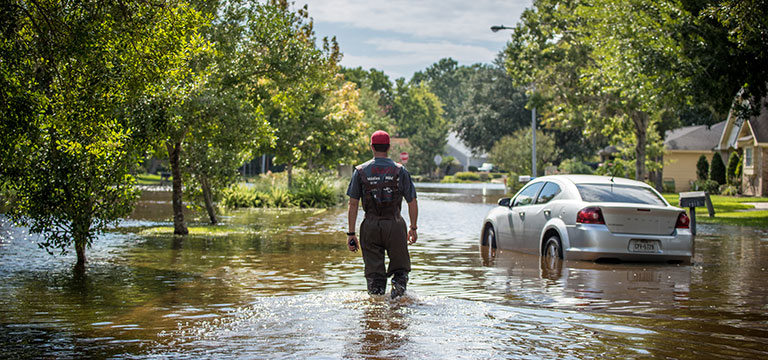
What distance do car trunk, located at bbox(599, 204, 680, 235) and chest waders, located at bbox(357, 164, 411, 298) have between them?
191 inches

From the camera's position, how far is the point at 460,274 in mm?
12750

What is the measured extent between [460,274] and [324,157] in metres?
30.3

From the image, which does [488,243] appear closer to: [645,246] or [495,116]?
[645,246]

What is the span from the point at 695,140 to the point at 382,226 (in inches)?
1981

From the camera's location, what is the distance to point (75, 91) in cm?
1107

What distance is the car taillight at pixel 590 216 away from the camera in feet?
43.0

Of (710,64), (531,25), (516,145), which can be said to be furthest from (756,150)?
(710,64)

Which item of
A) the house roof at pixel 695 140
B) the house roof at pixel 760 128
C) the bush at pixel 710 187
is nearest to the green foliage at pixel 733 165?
the bush at pixel 710 187

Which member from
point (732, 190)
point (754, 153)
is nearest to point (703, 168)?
point (732, 190)

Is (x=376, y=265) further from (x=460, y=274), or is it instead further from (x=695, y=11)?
(x=695, y=11)

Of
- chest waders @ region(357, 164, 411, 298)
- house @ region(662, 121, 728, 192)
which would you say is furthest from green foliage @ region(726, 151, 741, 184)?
chest waders @ region(357, 164, 411, 298)

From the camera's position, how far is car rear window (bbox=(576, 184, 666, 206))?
13586 mm

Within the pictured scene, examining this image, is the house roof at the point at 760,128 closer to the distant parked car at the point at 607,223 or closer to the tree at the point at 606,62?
the tree at the point at 606,62

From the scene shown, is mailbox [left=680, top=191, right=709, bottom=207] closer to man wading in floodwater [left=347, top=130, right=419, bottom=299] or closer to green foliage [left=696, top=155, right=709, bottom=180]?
man wading in floodwater [left=347, top=130, right=419, bottom=299]
